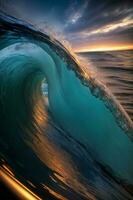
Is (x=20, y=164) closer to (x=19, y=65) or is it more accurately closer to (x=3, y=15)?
(x=3, y=15)

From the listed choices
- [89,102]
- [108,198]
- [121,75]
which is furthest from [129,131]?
[121,75]

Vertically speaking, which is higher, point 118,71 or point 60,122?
point 118,71

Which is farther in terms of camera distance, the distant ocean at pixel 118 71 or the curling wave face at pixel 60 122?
the distant ocean at pixel 118 71

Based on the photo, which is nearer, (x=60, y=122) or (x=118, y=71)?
(x=60, y=122)

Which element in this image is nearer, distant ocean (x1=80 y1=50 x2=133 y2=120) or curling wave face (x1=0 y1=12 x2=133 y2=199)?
curling wave face (x1=0 y1=12 x2=133 y2=199)
